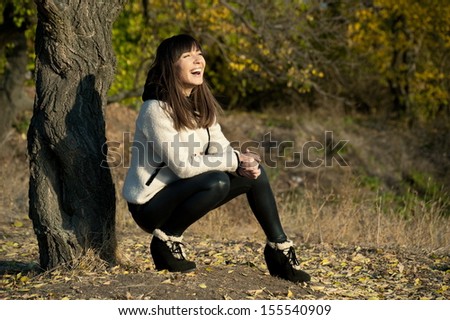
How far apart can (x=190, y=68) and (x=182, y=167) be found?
0.61 metres

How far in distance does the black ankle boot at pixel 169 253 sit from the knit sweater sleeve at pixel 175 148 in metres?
0.41

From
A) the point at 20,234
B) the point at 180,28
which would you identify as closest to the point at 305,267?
the point at 20,234

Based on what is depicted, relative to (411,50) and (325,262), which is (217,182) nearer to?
(325,262)

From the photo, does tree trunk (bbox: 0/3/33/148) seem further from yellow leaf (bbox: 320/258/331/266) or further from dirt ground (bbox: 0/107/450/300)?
yellow leaf (bbox: 320/258/331/266)

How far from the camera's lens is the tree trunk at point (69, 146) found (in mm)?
4691

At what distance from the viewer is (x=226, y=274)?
4707 millimetres

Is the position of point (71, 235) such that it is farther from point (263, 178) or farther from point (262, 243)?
point (262, 243)

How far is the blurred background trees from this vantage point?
1175 centimetres

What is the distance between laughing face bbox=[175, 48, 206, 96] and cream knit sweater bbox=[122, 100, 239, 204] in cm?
23

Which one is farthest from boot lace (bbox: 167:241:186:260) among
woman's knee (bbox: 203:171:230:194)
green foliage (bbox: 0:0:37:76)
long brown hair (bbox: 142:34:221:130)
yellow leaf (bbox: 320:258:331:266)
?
green foliage (bbox: 0:0:37:76)

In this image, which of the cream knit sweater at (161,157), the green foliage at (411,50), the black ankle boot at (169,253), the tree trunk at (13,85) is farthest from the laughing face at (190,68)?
the green foliage at (411,50)

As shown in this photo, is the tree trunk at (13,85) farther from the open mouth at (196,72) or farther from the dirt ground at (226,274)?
the open mouth at (196,72)

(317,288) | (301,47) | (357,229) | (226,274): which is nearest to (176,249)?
(226,274)
